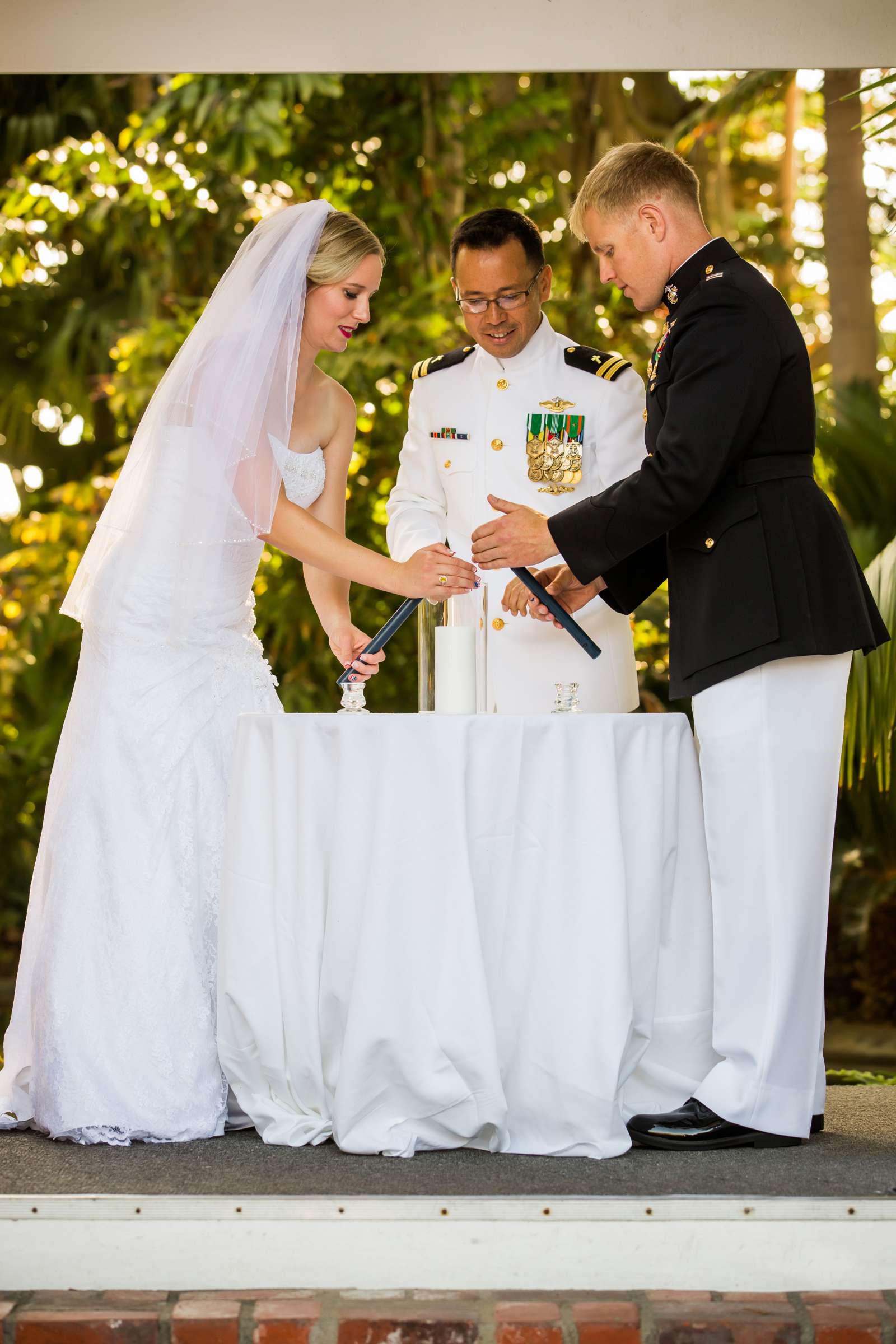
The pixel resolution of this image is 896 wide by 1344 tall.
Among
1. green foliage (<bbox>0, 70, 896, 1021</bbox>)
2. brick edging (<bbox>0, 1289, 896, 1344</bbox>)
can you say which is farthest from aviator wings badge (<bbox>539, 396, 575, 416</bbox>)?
green foliage (<bbox>0, 70, 896, 1021</bbox>)

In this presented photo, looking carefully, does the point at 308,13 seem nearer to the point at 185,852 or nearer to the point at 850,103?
the point at 185,852

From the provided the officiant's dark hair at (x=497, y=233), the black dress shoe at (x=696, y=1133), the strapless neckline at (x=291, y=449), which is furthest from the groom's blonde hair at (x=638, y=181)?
the black dress shoe at (x=696, y=1133)

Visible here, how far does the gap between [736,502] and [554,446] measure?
0.91 m

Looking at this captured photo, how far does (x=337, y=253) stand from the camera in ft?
10.6

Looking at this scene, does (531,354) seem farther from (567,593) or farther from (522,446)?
(567,593)

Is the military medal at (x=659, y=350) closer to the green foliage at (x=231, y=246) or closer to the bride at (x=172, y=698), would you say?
the bride at (x=172, y=698)

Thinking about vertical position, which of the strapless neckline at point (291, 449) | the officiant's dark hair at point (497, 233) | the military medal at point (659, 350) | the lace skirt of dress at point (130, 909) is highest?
the officiant's dark hair at point (497, 233)

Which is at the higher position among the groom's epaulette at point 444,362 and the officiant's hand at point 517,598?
the groom's epaulette at point 444,362

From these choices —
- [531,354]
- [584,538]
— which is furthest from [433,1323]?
[531,354]

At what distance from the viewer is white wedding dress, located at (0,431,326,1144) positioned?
9.59 ft

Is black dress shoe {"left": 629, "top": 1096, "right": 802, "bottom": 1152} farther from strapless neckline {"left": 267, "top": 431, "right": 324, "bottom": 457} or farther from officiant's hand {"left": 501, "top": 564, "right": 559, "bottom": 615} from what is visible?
strapless neckline {"left": 267, "top": 431, "right": 324, "bottom": 457}

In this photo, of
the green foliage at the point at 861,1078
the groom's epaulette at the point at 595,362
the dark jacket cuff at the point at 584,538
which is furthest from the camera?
the green foliage at the point at 861,1078

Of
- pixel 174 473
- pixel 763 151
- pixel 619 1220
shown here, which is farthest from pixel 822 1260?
pixel 763 151

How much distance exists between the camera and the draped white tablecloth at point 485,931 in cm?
265
